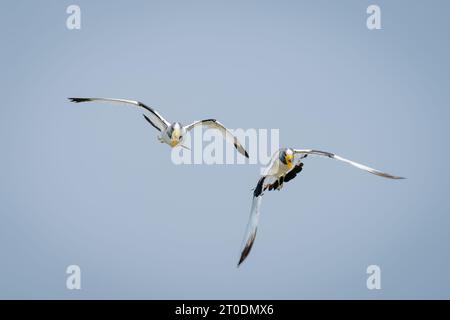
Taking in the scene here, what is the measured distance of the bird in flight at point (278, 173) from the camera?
1445 centimetres

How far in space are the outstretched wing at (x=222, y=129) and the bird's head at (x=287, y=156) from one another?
227 cm

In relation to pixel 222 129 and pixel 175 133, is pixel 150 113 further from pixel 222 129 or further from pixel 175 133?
pixel 222 129

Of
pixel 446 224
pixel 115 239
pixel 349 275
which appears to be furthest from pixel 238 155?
pixel 115 239

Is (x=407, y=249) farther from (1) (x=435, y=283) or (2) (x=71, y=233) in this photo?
(2) (x=71, y=233)

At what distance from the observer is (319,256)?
52.4 metres

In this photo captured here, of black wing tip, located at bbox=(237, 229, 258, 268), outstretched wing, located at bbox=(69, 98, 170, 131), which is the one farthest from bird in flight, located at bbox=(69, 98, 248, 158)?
black wing tip, located at bbox=(237, 229, 258, 268)

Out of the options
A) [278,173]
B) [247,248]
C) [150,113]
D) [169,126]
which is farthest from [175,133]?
[247,248]

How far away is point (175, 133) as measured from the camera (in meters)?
16.4

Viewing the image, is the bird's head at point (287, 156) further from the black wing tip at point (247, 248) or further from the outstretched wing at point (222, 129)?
the outstretched wing at point (222, 129)

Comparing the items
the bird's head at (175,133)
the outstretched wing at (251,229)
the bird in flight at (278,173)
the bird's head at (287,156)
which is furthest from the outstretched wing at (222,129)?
the outstretched wing at (251,229)

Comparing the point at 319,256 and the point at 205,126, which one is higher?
the point at 205,126

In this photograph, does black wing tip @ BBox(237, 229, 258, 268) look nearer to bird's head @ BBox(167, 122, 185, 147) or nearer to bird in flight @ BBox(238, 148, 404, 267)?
bird in flight @ BBox(238, 148, 404, 267)
